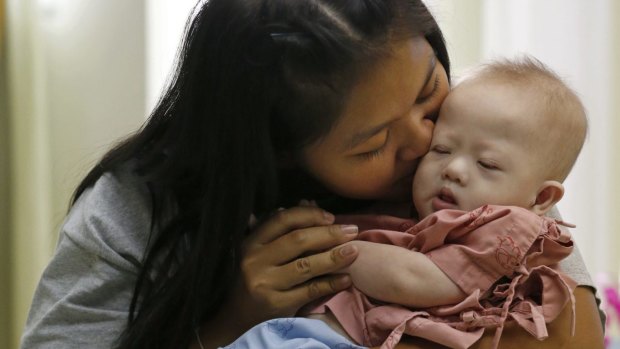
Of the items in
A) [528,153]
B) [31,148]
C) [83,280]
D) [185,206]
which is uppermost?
[528,153]

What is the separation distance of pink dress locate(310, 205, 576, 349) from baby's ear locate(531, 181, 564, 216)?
8 cm

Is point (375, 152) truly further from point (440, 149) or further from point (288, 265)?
point (288, 265)

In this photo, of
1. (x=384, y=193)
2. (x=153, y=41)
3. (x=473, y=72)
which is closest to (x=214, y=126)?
(x=384, y=193)

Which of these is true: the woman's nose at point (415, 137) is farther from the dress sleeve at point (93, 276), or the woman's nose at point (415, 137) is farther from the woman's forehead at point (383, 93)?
the dress sleeve at point (93, 276)

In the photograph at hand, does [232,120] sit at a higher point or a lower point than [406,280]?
higher

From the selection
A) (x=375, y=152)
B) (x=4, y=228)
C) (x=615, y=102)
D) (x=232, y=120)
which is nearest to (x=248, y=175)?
(x=232, y=120)

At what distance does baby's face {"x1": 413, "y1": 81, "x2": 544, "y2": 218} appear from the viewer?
127 centimetres

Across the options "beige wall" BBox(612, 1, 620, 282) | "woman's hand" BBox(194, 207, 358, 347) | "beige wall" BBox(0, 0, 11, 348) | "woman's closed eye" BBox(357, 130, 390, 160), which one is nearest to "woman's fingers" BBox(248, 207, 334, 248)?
"woman's hand" BBox(194, 207, 358, 347)

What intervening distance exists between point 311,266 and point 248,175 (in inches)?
6.2

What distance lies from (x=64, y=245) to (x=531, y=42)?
1.48 meters

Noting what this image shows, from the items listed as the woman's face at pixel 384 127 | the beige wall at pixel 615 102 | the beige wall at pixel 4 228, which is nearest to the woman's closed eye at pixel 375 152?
the woman's face at pixel 384 127

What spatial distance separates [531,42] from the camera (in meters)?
2.38

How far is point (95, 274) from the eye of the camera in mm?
1333

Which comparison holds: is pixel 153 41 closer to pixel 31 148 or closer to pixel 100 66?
pixel 100 66
